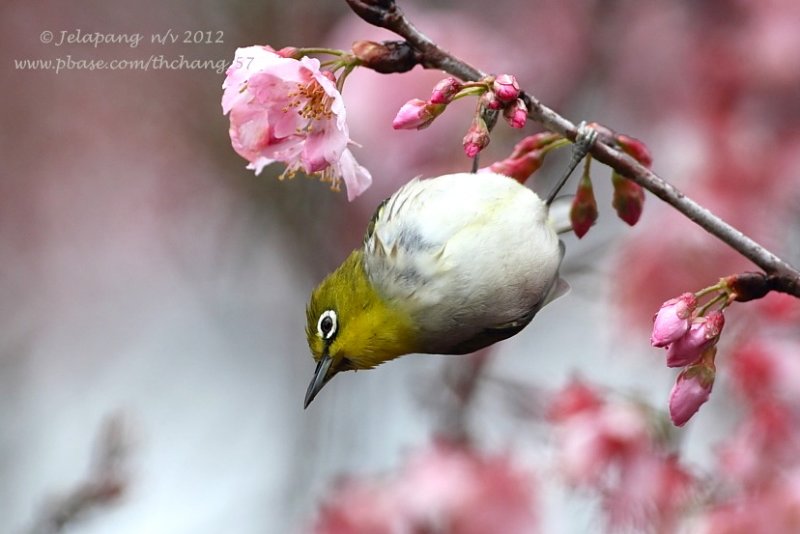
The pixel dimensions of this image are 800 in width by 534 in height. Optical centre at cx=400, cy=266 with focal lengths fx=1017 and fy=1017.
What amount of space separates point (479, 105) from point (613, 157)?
10.5 inches

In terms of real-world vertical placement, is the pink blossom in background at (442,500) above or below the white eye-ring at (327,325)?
below

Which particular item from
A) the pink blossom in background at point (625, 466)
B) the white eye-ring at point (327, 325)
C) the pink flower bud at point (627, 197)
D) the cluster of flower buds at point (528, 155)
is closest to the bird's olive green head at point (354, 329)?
the white eye-ring at point (327, 325)

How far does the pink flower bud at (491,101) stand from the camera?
1.42 m

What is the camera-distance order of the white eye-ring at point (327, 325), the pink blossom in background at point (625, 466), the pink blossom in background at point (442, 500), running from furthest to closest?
1. the pink blossom in background at point (442, 500)
2. the pink blossom in background at point (625, 466)
3. the white eye-ring at point (327, 325)

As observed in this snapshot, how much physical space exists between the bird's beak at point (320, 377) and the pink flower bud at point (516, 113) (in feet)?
2.34

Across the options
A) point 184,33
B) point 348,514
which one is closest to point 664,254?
point 348,514

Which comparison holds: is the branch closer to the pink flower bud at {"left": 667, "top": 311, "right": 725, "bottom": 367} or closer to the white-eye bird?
the pink flower bud at {"left": 667, "top": 311, "right": 725, "bottom": 367}

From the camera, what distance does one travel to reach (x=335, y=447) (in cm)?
372

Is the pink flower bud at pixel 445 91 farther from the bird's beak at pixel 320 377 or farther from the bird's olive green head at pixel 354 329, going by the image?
the bird's beak at pixel 320 377

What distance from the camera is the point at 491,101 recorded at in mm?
1424

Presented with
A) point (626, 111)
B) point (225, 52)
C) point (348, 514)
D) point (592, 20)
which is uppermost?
point (225, 52)

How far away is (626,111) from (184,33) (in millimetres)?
1676

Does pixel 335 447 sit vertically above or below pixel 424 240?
below

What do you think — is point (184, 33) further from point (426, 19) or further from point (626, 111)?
point (626, 111)
